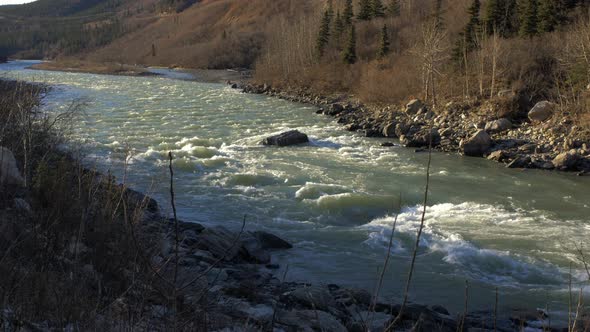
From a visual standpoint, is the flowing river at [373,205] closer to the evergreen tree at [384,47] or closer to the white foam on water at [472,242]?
the white foam on water at [472,242]

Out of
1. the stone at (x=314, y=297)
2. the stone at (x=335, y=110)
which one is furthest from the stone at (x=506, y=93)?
the stone at (x=314, y=297)

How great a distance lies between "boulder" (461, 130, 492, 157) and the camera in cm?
1834

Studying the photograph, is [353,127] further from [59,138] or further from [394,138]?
[59,138]

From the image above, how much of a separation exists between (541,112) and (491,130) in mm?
2235

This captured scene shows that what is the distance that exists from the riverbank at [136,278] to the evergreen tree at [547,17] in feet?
78.5

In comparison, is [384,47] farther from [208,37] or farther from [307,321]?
[208,37]

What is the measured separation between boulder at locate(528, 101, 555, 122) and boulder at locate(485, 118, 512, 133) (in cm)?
103

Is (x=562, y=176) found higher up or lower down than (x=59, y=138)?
lower down

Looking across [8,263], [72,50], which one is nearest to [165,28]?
[72,50]

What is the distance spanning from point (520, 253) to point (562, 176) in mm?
7003

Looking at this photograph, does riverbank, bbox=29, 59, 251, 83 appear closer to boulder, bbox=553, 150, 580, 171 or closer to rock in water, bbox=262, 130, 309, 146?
rock in water, bbox=262, 130, 309, 146

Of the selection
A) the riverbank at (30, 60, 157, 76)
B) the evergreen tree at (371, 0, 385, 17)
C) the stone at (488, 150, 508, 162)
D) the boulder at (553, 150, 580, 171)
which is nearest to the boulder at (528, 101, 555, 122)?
the stone at (488, 150, 508, 162)

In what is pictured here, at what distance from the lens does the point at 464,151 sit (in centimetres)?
1850

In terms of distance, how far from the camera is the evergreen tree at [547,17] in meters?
27.9
